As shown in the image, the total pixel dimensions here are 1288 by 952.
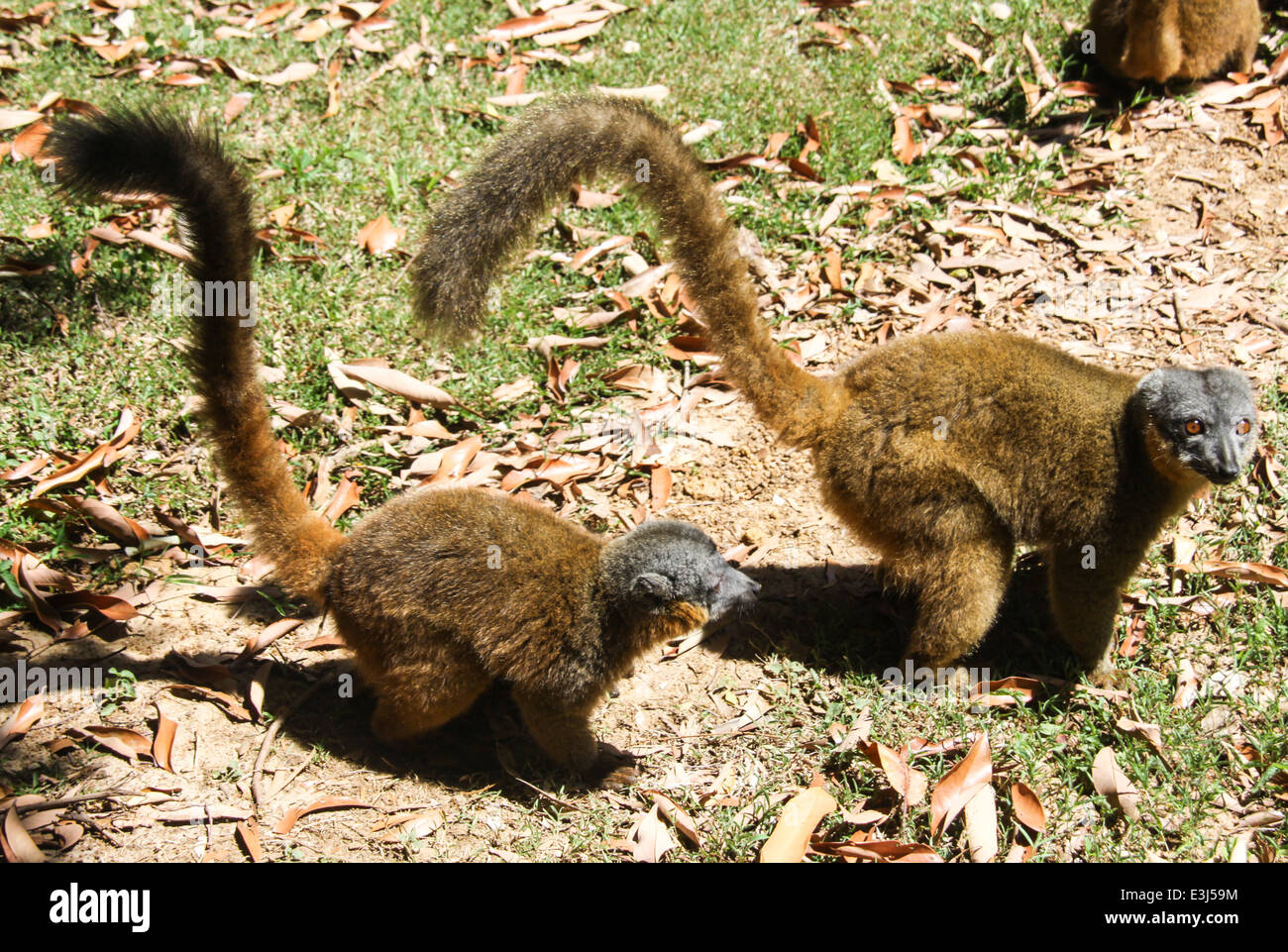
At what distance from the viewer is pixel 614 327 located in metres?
6.65

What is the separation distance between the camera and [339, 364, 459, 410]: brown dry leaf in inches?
241

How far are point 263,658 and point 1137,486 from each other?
4.23m

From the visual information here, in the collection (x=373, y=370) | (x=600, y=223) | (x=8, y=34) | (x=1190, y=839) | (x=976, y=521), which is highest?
(x=8, y=34)

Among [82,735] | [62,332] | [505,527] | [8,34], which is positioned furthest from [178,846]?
[8,34]

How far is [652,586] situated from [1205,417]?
254cm

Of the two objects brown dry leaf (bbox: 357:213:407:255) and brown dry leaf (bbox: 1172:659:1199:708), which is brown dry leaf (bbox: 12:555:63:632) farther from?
brown dry leaf (bbox: 1172:659:1199:708)

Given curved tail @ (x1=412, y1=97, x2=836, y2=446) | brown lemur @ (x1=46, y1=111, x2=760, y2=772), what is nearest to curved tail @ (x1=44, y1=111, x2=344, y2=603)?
brown lemur @ (x1=46, y1=111, x2=760, y2=772)

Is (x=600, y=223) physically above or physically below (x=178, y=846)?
above

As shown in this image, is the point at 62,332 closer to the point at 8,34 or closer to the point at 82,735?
the point at 82,735

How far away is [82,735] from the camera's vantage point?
4.43 m

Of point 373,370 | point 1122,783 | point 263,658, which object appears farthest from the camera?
point 373,370

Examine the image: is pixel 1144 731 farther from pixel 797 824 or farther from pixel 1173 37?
pixel 1173 37

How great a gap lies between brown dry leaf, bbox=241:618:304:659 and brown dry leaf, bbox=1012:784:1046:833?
3492 mm

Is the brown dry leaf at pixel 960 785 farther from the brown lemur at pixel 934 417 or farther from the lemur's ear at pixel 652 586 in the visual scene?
the lemur's ear at pixel 652 586
